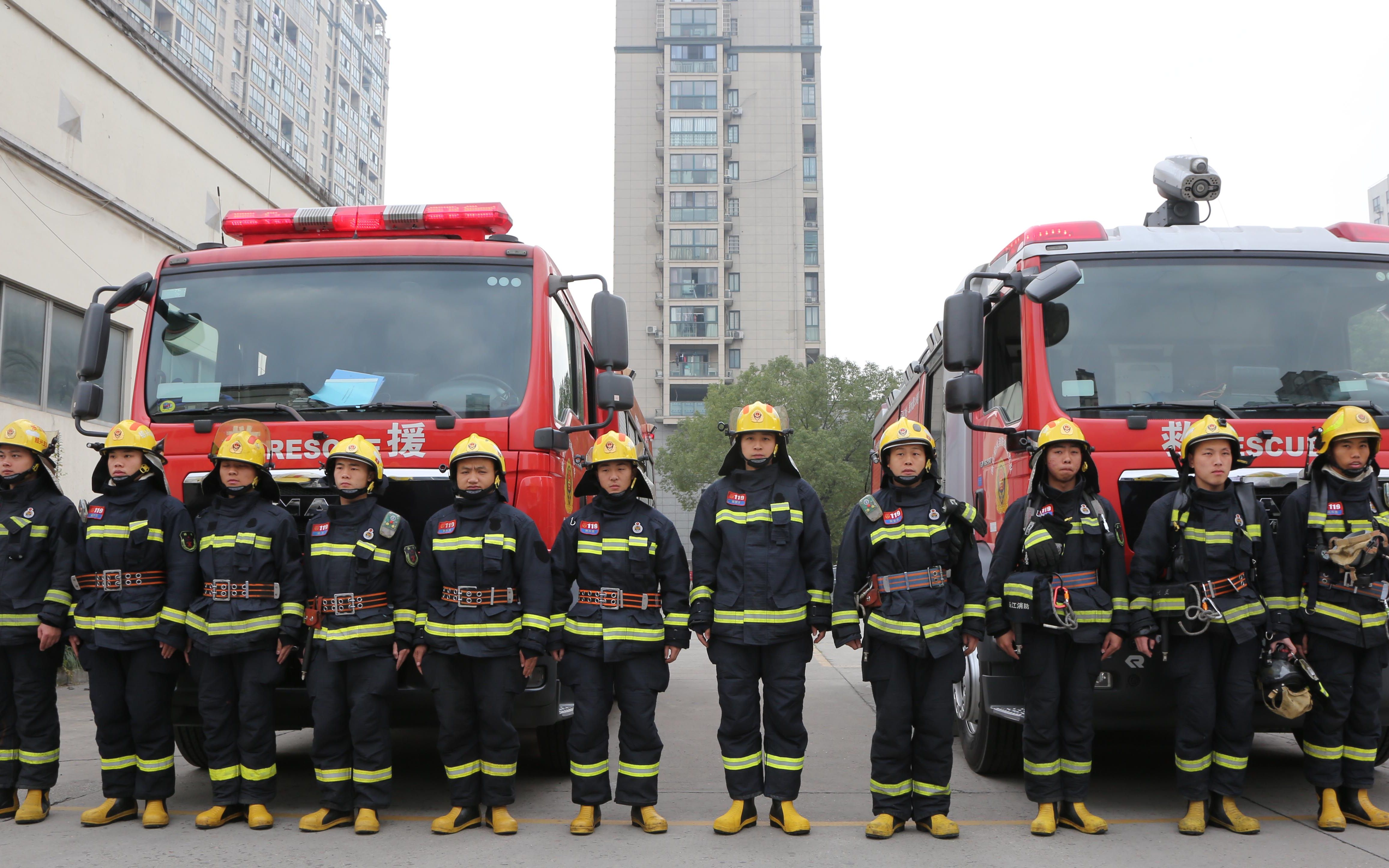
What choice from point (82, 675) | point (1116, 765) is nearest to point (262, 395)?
point (1116, 765)

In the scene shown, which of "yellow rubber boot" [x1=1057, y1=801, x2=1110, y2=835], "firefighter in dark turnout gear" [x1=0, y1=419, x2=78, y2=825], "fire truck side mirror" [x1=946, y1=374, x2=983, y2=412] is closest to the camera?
"yellow rubber boot" [x1=1057, y1=801, x2=1110, y2=835]

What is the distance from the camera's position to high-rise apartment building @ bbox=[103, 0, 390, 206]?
5362cm

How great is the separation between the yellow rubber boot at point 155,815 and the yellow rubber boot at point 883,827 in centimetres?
340

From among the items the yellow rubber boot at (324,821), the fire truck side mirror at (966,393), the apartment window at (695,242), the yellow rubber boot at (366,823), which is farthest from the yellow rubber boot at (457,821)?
the apartment window at (695,242)

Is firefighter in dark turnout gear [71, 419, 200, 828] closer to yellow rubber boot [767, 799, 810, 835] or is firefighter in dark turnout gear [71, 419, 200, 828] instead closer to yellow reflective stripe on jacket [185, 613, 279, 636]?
yellow reflective stripe on jacket [185, 613, 279, 636]

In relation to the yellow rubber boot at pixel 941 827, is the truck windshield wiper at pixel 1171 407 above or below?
above

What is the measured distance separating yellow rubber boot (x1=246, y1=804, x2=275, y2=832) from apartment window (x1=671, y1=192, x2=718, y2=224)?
183 ft

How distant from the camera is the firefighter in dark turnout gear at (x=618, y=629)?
5027 mm

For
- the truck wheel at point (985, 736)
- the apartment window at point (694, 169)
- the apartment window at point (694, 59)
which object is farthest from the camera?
the apartment window at point (694, 59)

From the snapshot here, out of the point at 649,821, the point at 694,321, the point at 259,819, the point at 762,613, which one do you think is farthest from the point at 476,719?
the point at 694,321

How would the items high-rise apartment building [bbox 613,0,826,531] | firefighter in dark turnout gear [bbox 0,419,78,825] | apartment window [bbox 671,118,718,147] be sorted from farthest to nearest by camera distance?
apartment window [bbox 671,118,718,147], high-rise apartment building [bbox 613,0,826,531], firefighter in dark turnout gear [bbox 0,419,78,825]

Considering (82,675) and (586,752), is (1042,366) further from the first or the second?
(82,675)

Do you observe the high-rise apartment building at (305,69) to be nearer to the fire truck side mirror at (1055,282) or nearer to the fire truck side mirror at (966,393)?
the fire truck side mirror at (966,393)

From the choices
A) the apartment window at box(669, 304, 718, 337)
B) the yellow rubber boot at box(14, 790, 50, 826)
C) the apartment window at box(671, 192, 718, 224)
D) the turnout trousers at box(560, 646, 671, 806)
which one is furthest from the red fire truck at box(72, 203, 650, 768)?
the apartment window at box(671, 192, 718, 224)
